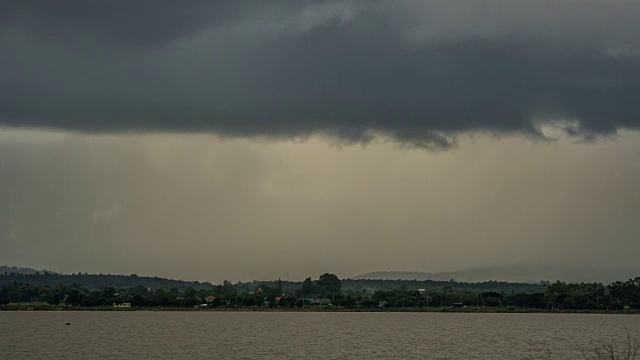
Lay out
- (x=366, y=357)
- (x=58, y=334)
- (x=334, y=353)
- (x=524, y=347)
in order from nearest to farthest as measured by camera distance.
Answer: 1. (x=366, y=357)
2. (x=334, y=353)
3. (x=524, y=347)
4. (x=58, y=334)

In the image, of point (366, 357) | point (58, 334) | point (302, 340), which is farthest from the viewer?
point (58, 334)

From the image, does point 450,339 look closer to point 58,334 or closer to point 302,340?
point 302,340

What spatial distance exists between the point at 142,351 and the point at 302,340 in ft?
100

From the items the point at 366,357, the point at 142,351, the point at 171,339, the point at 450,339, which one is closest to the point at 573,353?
the point at 366,357

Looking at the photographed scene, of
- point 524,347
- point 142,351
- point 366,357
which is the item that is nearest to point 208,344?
point 142,351

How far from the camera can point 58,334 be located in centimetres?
14338

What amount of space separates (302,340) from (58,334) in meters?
42.6

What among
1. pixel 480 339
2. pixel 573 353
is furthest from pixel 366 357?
pixel 480 339

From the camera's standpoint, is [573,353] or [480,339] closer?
[573,353]

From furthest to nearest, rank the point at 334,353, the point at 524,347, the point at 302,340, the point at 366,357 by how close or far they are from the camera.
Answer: the point at 302,340 < the point at 524,347 < the point at 334,353 < the point at 366,357

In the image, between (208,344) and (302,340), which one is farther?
(302,340)

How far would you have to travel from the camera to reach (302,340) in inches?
5094

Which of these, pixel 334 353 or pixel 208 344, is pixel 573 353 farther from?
pixel 208 344

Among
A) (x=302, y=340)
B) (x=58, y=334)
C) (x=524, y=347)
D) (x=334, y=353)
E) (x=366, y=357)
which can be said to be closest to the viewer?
(x=366, y=357)
